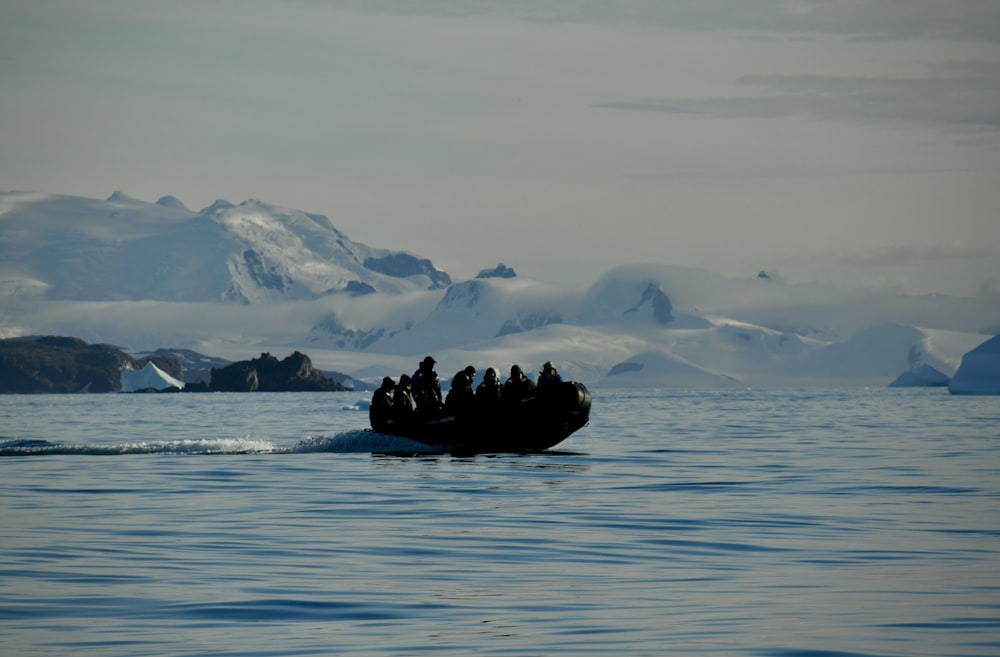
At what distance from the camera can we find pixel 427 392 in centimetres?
3997

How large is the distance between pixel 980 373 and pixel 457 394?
119 m

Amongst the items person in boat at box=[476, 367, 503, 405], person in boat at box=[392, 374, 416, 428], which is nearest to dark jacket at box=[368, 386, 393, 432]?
person in boat at box=[392, 374, 416, 428]

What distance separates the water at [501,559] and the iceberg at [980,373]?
11593 cm

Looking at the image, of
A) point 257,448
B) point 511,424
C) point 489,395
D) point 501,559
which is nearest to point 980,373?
point 511,424

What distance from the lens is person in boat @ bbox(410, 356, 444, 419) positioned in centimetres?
3969

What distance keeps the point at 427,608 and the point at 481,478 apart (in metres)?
17.1

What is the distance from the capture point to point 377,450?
41.9 meters

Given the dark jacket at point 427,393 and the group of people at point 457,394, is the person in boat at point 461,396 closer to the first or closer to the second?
the group of people at point 457,394

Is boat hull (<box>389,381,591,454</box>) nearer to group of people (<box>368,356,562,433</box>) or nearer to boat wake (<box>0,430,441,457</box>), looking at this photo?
group of people (<box>368,356,562,433</box>)

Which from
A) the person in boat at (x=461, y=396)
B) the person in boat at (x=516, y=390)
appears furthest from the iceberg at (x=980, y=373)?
the person in boat at (x=461, y=396)

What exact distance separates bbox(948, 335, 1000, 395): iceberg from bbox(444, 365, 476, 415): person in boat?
117206mm

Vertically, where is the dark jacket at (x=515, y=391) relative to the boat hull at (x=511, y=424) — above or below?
above

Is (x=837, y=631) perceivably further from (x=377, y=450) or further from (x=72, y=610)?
(x=377, y=450)

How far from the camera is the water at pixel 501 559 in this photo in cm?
1345
